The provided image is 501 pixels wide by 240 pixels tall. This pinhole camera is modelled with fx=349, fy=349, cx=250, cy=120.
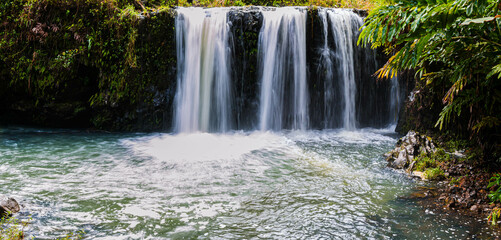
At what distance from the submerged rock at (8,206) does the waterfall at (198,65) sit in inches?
253

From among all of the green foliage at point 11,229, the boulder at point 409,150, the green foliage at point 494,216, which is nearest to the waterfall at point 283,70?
the boulder at point 409,150

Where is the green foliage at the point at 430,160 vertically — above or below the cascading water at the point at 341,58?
below

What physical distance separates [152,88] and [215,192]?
625cm

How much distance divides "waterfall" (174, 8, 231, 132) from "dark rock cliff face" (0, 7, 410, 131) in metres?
0.22

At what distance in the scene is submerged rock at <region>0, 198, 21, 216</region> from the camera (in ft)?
12.1

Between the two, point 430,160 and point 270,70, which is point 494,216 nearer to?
point 430,160

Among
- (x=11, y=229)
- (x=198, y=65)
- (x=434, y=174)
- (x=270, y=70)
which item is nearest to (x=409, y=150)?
(x=434, y=174)

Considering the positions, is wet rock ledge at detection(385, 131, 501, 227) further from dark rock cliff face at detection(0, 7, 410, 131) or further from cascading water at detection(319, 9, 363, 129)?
dark rock cliff face at detection(0, 7, 410, 131)

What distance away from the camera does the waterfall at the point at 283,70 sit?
10516 mm

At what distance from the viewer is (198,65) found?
1035cm

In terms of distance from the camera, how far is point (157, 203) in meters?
4.39

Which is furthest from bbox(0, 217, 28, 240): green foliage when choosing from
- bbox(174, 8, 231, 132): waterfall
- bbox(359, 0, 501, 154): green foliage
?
bbox(174, 8, 231, 132): waterfall

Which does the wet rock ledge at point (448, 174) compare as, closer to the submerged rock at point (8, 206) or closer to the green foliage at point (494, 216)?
the green foliage at point (494, 216)

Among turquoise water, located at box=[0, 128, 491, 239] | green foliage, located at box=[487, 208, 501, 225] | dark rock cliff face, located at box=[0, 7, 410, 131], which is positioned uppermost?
dark rock cliff face, located at box=[0, 7, 410, 131]
